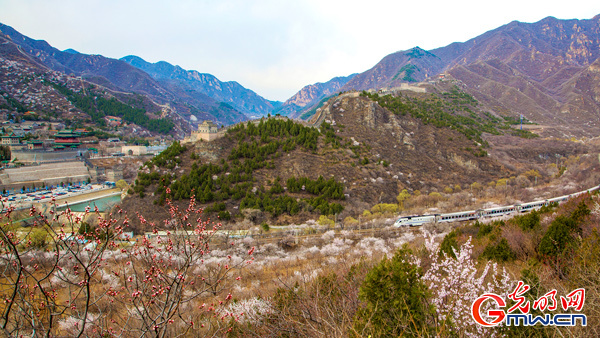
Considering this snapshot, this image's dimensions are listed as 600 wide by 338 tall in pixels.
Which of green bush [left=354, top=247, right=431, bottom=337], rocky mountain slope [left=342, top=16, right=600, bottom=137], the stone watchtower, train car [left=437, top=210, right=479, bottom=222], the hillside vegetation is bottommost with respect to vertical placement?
train car [left=437, top=210, right=479, bottom=222]

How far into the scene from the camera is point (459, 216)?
80.6 feet

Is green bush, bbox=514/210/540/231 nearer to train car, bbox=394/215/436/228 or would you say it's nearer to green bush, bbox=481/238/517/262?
green bush, bbox=481/238/517/262

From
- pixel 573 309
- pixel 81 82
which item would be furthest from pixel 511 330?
pixel 81 82

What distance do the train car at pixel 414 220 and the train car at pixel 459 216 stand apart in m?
0.67

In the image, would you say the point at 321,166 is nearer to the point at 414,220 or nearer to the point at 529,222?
the point at 414,220

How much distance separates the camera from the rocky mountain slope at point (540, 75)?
8494 centimetres

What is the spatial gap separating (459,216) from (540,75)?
494 feet

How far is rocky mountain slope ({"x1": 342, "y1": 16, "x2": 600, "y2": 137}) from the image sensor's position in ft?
279

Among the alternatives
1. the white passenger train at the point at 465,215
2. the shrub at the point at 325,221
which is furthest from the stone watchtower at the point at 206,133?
the white passenger train at the point at 465,215

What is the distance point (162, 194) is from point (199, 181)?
392 cm

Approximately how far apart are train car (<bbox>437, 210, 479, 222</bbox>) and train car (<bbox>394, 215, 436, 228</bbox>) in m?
0.67

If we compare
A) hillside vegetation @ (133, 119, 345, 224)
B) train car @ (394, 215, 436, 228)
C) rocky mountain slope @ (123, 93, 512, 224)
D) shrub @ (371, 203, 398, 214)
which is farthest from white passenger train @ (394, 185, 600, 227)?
hillside vegetation @ (133, 119, 345, 224)

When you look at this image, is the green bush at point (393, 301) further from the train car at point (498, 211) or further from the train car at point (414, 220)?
the train car at point (498, 211)

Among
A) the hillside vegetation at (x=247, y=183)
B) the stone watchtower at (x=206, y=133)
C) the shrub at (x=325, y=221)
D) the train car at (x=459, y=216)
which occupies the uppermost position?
the stone watchtower at (x=206, y=133)
